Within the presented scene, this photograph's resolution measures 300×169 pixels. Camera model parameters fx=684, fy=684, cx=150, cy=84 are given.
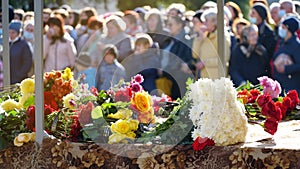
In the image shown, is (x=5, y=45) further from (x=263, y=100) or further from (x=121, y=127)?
(x=263, y=100)

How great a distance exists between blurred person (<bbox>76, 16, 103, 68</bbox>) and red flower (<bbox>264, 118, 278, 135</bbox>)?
11.8 feet

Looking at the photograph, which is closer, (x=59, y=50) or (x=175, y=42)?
(x=175, y=42)

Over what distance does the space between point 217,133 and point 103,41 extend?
3.89 meters

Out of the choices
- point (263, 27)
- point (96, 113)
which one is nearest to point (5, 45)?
point (96, 113)

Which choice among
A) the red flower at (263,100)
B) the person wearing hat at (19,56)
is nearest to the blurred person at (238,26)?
the person wearing hat at (19,56)

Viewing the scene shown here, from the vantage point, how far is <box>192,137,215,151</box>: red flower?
1906mm

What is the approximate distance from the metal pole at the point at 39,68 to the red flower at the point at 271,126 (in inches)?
27.1

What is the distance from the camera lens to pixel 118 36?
5137mm

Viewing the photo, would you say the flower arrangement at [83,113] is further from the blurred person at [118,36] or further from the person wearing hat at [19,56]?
the person wearing hat at [19,56]

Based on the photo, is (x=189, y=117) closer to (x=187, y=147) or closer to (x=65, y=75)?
(x=187, y=147)

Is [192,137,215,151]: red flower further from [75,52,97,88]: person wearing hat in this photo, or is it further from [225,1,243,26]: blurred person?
[225,1,243,26]: blurred person

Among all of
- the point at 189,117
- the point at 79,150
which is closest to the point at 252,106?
the point at 189,117

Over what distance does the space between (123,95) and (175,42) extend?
9.35ft

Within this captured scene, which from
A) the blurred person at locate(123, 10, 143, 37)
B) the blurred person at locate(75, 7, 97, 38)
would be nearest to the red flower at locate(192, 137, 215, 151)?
the blurred person at locate(123, 10, 143, 37)
